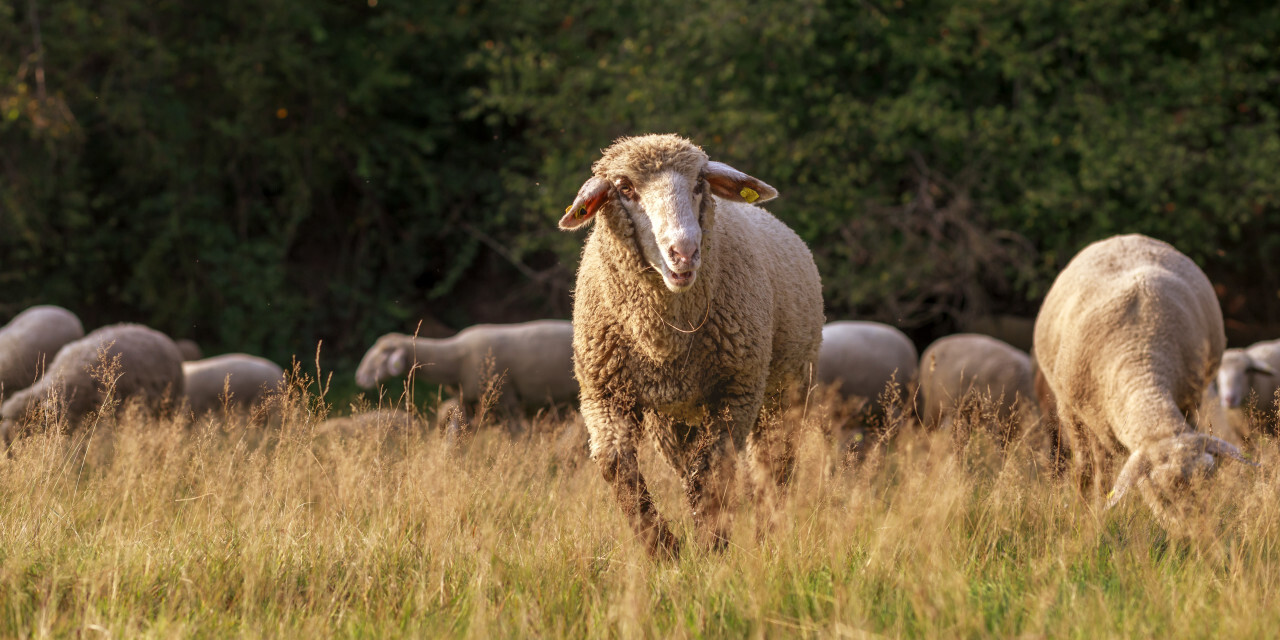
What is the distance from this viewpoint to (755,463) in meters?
4.77

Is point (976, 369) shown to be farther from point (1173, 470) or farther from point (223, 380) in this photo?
point (223, 380)

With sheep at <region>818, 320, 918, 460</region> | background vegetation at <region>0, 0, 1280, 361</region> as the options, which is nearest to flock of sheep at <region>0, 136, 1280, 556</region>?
sheep at <region>818, 320, 918, 460</region>

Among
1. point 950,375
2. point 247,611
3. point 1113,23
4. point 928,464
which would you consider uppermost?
point 1113,23

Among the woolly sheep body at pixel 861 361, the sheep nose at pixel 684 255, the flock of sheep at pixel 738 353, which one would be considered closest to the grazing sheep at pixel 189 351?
the flock of sheep at pixel 738 353

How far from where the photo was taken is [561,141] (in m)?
11.8

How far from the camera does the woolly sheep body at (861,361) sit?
8.26m

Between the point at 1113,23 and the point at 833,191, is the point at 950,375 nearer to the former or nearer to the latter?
the point at 833,191

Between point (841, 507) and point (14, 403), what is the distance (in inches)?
198

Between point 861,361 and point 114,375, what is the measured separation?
17.5 feet

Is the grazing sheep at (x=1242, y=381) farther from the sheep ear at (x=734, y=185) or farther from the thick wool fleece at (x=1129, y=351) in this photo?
the sheep ear at (x=734, y=185)

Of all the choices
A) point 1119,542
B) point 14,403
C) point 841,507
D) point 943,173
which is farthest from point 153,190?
point 1119,542

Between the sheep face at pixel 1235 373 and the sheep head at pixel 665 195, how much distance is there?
4.65 metres

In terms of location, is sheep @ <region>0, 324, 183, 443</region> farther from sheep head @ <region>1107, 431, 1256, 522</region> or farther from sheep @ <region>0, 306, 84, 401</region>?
sheep head @ <region>1107, 431, 1256, 522</region>

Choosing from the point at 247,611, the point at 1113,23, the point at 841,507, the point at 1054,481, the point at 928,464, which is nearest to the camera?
the point at 247,611
